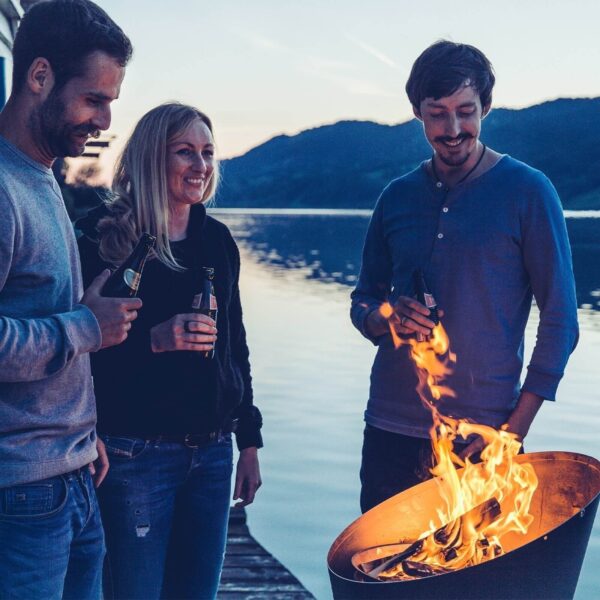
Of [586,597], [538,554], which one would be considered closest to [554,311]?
[538,554]

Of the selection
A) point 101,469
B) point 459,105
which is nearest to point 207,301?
point 101,469

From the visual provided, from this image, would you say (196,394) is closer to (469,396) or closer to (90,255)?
(90,255)

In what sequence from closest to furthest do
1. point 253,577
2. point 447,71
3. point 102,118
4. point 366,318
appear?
point 102,118, point 447,71, point 366,318, point 253,577

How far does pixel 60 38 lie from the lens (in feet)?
7.53

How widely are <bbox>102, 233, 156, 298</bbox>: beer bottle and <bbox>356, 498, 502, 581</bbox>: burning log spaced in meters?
1.11

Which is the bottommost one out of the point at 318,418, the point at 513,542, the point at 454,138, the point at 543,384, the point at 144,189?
the point at 318,418

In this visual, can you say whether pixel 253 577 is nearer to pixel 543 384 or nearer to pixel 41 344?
pixel 543 384

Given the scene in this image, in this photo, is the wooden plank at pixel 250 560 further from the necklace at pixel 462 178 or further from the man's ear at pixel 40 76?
the man's ear at pixel 40 76

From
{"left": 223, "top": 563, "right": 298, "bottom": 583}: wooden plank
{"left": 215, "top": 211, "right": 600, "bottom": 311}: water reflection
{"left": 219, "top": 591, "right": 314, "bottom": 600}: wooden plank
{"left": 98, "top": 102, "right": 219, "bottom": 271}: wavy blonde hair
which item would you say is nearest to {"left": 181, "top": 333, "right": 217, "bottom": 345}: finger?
{"left": 98, "top": 102, "right": 219, "bottom": 271}: wavy blonde hair

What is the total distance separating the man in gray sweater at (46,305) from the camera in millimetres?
2223

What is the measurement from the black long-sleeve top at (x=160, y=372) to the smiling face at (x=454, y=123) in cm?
94

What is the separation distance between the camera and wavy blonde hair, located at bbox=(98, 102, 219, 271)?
3119 mm

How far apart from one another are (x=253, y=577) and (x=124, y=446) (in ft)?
8.49

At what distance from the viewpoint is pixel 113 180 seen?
3.33m
